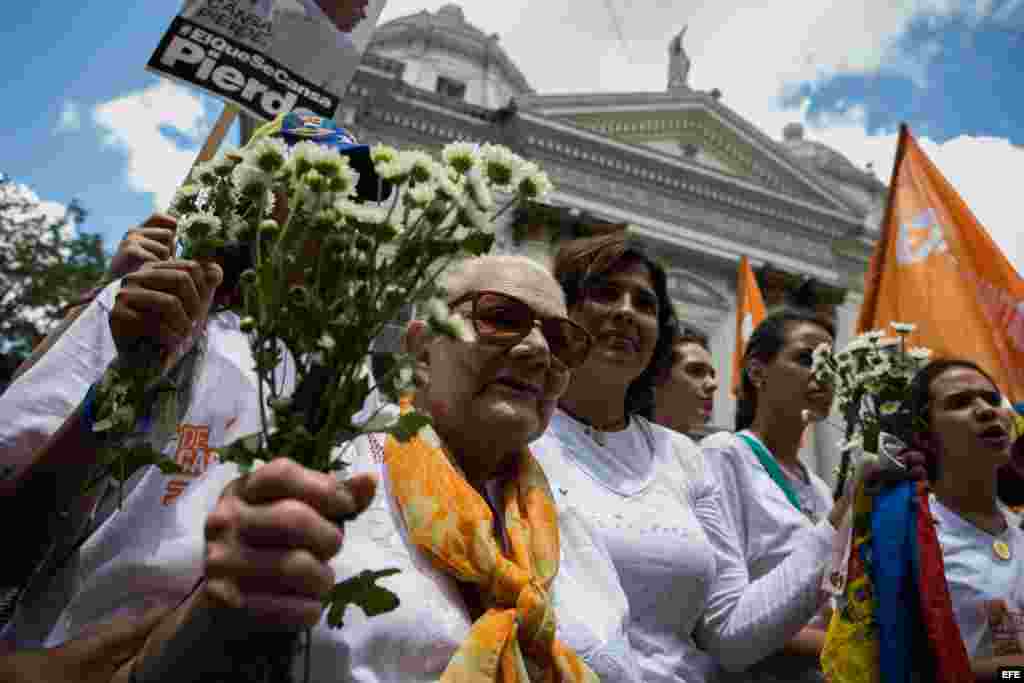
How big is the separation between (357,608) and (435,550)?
7.6 inches

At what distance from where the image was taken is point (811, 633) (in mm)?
2562

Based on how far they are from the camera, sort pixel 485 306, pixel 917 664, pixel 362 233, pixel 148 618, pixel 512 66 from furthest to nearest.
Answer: pixel 512 66
pixel 917 664
pixel 485 306
pixel 148 618
pixel 362 233

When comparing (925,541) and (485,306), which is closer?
(485,306)

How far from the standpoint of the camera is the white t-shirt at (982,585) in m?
2.29

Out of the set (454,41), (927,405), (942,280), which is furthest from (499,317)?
(454,41)

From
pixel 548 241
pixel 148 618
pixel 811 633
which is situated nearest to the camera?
pixel 148 618

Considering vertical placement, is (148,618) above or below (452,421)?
below

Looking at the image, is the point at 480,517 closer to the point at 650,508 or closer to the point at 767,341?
the point at 650,508

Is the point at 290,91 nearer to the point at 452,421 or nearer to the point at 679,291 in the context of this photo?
the point at 452,421

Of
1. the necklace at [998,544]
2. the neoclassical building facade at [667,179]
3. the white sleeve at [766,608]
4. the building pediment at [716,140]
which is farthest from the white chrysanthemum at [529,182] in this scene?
the building pediment at [716,140]

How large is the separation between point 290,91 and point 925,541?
318cm

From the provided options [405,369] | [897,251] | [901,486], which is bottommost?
[901,486]

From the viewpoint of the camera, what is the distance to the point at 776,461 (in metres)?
3.03

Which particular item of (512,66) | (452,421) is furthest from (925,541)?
(512,66)
